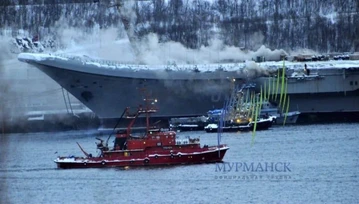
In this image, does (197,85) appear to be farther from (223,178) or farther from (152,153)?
(223,178)

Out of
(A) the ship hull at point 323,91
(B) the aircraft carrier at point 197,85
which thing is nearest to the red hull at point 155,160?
(B) the aircraft carrier at point 197,85

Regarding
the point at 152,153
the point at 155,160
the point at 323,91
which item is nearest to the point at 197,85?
the point at 323,91

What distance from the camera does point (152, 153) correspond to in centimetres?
4856

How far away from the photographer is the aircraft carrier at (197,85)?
74.6 metres

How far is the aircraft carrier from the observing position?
7456 centimetres

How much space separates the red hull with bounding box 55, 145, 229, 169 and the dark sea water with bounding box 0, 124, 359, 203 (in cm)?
64

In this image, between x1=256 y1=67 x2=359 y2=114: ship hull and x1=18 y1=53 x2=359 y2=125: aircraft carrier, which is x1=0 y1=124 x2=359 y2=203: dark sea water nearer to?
x1=18 y1=53 x2=359 y2=125: aircraft carrier

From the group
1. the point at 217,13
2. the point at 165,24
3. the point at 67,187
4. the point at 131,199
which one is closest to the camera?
the point at 131,199

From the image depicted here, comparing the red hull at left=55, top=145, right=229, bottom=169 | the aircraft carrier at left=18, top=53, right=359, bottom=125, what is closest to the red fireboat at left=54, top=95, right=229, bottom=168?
the red hull at left=55, top=145, right=229, bottom=169

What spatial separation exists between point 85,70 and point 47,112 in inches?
219

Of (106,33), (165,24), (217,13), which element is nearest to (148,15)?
(165,24)

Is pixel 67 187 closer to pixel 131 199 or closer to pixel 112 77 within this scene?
pixel 131 199

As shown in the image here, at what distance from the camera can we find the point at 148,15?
95.9 m

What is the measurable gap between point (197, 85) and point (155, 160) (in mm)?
27095
